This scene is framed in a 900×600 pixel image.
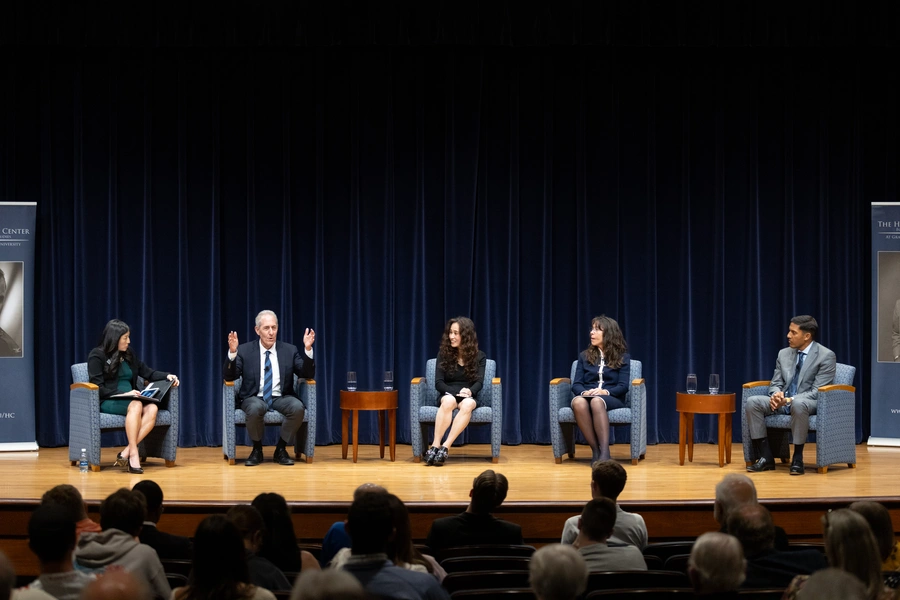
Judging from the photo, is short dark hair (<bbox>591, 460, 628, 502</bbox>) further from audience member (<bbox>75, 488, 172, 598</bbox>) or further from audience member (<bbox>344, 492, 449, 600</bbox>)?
audience member (<bbox>75, 488, 172, 598</bbox>)

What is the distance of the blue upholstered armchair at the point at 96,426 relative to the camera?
6.77 meters

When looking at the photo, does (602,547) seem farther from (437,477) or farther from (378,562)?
(437,477)

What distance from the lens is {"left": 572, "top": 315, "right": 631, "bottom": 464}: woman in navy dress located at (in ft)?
23.0

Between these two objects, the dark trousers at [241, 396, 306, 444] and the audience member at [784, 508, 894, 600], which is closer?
the audience member at [784, 508, 894, 600]

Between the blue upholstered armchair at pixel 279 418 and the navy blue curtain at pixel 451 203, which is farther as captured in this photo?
the navy blue curtain at pixel 451 203

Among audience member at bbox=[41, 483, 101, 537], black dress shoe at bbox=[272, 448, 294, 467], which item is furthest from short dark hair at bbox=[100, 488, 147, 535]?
black dress shoe at bbox=[272, 448, 294, 467]

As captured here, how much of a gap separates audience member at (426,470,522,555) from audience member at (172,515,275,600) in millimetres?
1302

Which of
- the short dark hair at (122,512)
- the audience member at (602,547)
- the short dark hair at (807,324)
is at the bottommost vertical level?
the audience member at (602,547)

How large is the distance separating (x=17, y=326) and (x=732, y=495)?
603 centimetres

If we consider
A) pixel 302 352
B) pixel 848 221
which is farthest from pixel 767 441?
pixel 302 352

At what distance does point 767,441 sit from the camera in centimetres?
687

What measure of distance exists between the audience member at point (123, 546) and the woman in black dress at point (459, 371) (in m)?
3.97

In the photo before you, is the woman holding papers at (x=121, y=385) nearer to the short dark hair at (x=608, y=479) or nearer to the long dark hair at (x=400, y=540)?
the short dark hair at (x=608, y=479)

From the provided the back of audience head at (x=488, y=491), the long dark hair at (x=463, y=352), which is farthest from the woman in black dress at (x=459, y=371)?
the back of audience head at (x=488, y=491)
